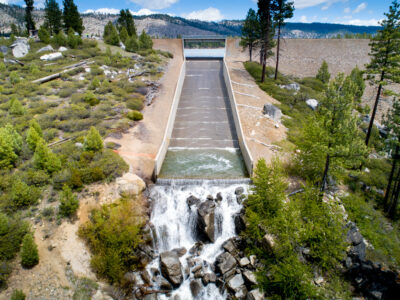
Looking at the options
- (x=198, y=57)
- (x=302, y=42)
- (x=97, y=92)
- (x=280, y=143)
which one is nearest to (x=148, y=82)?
(x=97, y=92)

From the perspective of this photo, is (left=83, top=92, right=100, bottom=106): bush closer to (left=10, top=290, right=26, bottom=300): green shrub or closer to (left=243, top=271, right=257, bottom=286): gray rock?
(left=10, top=290, right=26, bottom=300): green shrub

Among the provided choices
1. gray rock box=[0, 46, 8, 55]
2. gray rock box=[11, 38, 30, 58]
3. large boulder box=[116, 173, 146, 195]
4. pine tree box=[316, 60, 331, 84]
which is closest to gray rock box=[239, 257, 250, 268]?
large boulder box=[116, 173, 146, 195]

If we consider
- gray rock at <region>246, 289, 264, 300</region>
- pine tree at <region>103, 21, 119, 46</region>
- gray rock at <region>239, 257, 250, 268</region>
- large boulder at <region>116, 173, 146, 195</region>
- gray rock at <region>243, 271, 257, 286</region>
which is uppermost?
pine tree at <region>103, 21, 119, 46</region>

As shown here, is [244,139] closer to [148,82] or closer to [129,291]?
[129,291]

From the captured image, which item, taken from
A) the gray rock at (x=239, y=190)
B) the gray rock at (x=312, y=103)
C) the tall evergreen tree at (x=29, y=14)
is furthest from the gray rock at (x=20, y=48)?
the gray rock at (x=312, y=103)

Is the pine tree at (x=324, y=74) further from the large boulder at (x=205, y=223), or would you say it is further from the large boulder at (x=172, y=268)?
the large boulder at (x=172, y=268)

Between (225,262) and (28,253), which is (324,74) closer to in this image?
(225,262)

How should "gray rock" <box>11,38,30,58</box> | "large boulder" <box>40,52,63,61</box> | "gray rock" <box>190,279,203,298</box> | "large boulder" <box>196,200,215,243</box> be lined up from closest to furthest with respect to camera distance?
"gray rock" <box>190,279,203,298</box>
"large boulder" <box>196,200,215,243</box>
"large boulder" <box>40,52,63,61</box>
"gray rock" <box>11,38,30,58</box>

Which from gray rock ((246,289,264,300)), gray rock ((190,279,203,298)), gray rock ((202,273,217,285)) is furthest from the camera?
gray rock ((202,273,217,285))
